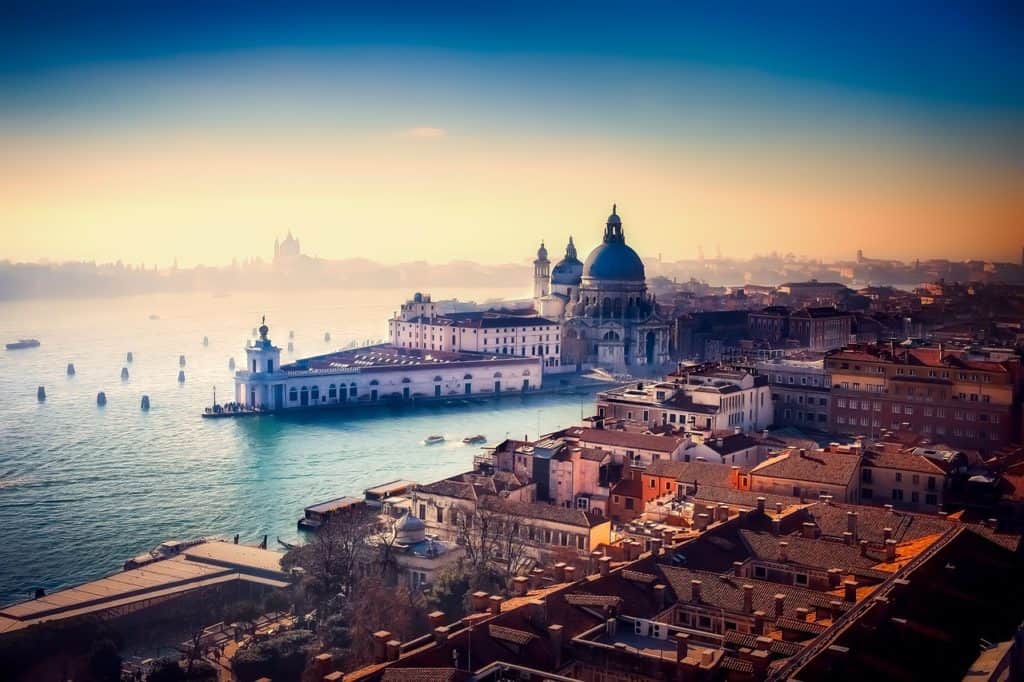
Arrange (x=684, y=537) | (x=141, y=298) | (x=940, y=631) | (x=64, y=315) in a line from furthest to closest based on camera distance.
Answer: (x=141, y=298), (x=64, y=315), (x=684, y=537), (x=940, y=631)

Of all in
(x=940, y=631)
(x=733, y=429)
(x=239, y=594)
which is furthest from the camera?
(x=733, y=429)

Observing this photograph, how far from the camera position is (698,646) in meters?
3.41

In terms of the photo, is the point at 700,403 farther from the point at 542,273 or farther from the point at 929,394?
the point at 542,273

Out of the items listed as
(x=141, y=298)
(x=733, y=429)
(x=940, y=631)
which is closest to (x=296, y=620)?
(x=940, y=631)

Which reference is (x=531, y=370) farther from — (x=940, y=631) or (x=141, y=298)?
(x=141, y=298)

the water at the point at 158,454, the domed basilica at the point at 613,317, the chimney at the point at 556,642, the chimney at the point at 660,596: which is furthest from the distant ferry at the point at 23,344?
the chimney at the point at 556,642

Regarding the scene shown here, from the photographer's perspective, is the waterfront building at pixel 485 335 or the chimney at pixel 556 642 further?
the waterfront building at pixel 485 335

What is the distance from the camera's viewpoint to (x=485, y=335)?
781 inches

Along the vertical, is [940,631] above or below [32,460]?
above

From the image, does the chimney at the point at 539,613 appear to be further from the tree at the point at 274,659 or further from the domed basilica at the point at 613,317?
the domed basilica at the point at 613,317

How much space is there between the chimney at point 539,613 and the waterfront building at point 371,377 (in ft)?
39.6

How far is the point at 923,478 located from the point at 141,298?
34822 mm

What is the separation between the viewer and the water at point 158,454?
25.5 feet

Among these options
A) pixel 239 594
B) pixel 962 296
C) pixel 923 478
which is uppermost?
pixel 962 296
